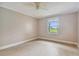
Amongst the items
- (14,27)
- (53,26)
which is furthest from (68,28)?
(14,27)

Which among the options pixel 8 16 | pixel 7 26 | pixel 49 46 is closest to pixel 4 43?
pixel 7 26

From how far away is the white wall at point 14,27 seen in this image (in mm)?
2822

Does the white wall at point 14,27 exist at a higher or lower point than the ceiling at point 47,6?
lower

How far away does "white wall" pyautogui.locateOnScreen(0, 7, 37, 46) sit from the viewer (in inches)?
111

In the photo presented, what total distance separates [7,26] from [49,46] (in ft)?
6.01

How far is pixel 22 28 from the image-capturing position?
11.9ft

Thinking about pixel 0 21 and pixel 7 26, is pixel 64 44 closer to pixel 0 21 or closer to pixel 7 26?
pixel 7 26

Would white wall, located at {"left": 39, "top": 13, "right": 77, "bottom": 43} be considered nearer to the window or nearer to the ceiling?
the ceiling

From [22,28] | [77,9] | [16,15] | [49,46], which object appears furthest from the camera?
[22,28]

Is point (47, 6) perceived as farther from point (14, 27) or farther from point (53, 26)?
point (14, 27)

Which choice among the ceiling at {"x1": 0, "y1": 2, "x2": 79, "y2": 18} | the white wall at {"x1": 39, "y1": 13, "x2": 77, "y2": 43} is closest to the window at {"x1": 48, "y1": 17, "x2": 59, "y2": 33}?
the ceiling at {"x1": 0, "y1": 2, "x2": 79, "y2": 18}

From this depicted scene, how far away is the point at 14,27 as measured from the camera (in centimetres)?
328

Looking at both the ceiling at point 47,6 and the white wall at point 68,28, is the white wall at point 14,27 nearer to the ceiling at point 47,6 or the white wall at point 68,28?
the ceiling at point 47,6

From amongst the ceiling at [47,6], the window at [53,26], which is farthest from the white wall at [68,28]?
the window at [53,26]
